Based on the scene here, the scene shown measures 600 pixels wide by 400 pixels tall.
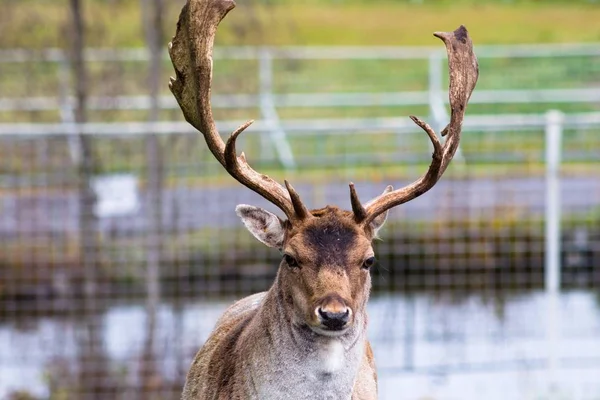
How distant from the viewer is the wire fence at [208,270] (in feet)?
34.7

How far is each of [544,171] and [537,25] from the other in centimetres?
1102

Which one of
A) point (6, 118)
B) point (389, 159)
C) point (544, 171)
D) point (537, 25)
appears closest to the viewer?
point (544, 171)

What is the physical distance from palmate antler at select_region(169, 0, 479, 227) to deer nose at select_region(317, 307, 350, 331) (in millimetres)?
620

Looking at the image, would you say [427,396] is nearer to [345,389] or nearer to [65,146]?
[65,146]

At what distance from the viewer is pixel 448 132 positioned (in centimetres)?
633

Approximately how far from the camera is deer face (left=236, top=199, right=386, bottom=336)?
558 centimetres

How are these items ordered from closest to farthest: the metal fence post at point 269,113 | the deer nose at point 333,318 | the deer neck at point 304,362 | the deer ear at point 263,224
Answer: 1. the deer nose at point 333,318
2. the deer neck at point 304,362
3. the deer ear at point 263,224
4. the metal fence post at point 269,113

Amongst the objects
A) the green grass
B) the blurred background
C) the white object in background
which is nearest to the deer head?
the blurred background

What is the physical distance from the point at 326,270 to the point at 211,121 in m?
1.04

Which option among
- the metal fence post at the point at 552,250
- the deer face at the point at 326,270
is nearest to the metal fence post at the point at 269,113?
the metal fence post at the point at 552,250

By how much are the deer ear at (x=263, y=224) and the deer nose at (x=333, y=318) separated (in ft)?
2.41

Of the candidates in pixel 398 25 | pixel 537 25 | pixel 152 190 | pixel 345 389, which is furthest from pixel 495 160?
pixel 398 25

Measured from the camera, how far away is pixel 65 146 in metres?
10.9

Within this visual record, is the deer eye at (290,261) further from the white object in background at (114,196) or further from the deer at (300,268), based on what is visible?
the white object in background at (114,196)
